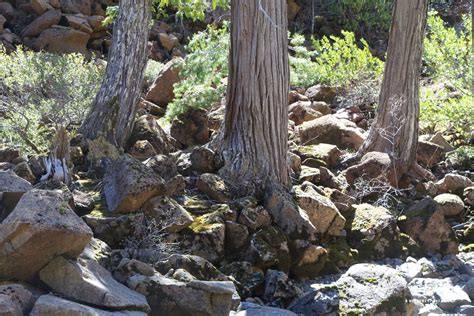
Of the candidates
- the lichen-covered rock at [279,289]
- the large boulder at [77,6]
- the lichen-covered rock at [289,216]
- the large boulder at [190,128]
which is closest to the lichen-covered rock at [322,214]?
the lichen-covered rock at [289,216]

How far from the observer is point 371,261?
30.9ft

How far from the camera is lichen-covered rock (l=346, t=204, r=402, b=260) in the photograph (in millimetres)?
9484

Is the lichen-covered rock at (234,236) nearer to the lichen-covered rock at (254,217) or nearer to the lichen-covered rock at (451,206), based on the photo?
the lichen-covered rock at (254,217)

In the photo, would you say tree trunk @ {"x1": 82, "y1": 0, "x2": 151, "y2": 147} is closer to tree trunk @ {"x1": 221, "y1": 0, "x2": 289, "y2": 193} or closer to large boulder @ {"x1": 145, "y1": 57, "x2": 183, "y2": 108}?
tree trunk @ {"x1": 221, "y1": 0, "x2": 289, "y2": 193}

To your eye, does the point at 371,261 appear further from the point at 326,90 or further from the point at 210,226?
the point at 326,90

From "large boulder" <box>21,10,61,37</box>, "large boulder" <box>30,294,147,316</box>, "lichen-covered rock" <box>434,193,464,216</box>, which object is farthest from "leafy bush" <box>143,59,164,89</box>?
"large boulder" <box>30,294,147,316</box>

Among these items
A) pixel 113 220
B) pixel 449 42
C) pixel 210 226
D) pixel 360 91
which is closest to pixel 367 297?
pixel 210 226

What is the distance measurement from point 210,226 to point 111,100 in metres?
2.97

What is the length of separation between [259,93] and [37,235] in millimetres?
4672

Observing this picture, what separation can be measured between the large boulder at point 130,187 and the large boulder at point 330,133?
4.72 meters

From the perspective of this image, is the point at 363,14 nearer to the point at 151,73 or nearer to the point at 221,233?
the point at 151,73

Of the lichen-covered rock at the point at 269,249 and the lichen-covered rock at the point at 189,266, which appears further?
the lichen-covered rock at the point at 269,249

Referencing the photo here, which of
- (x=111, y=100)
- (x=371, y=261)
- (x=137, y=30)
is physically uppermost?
(x=137, y=30)

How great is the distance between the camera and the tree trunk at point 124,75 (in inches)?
403
